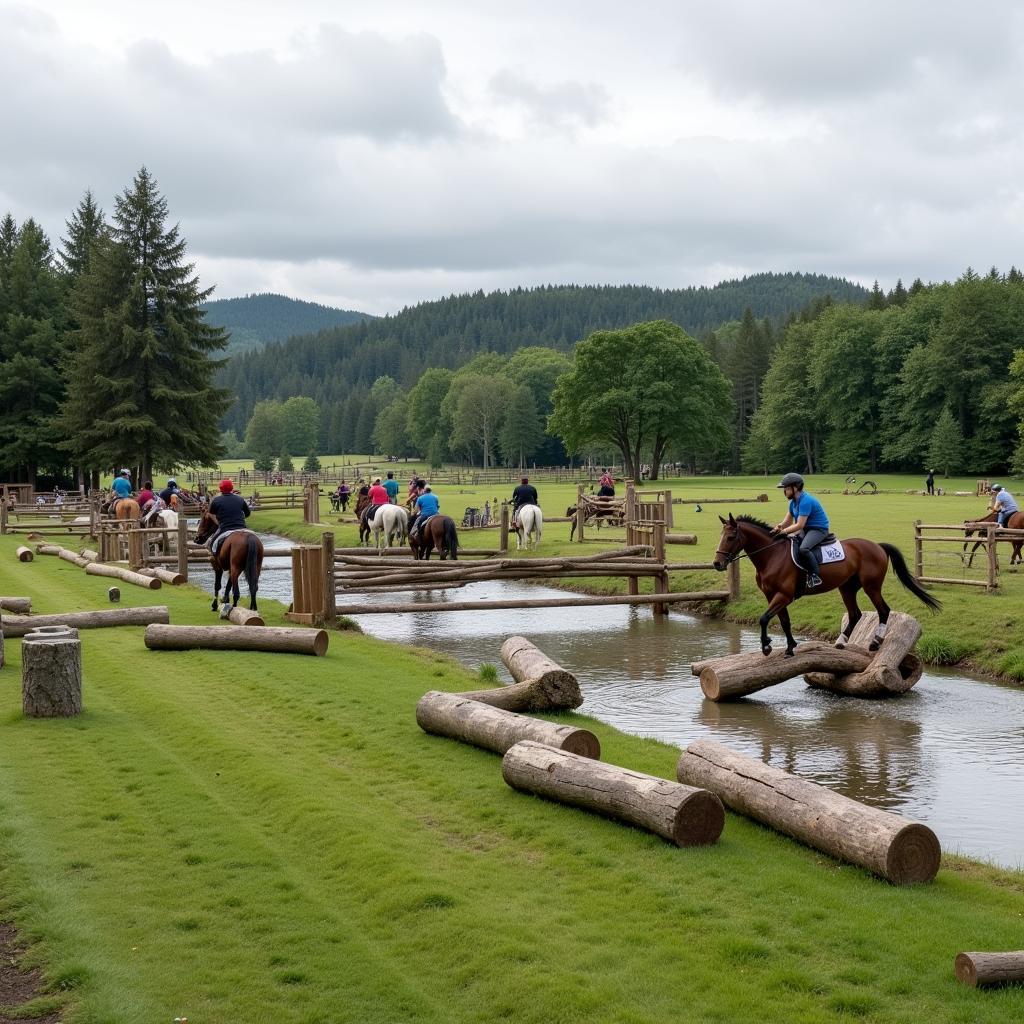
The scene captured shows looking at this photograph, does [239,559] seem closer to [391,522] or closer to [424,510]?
[424,510]

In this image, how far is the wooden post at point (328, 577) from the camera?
67.4ft

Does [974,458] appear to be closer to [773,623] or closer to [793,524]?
[773,623]

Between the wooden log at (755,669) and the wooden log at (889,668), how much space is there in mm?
257

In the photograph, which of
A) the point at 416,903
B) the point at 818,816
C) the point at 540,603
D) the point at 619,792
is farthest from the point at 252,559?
the point at 818,816

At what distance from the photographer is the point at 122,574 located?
2839cm

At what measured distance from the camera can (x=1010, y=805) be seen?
454 inches

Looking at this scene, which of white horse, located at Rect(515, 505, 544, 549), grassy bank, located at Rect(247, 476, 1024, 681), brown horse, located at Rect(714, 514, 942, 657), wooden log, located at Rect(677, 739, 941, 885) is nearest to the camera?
wooden log, located at Rect(677, 739, 941, 885)

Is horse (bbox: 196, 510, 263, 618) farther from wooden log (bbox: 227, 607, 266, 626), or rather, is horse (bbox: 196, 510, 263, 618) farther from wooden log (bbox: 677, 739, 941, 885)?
wooden log (bbox: 677, 739, 941, 885)

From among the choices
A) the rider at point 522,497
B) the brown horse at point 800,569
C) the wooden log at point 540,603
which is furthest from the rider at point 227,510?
the rider at point 522,497

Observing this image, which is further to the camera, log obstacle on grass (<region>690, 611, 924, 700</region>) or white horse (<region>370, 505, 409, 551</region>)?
white horse (<region>370, 505, 409, 551</region>)

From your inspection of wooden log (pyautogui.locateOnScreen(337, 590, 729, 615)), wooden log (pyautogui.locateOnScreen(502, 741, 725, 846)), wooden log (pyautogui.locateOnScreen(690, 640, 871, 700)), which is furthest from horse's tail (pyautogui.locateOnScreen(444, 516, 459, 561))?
wooden log (pyautogui.locateOnScreen(502, 741, 725, 846))

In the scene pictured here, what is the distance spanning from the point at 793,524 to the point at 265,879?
38.7ft

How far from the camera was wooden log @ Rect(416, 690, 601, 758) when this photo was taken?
1042 cm

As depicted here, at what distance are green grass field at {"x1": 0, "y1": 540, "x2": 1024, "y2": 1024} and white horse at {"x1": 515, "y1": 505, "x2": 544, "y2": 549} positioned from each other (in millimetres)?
24405
